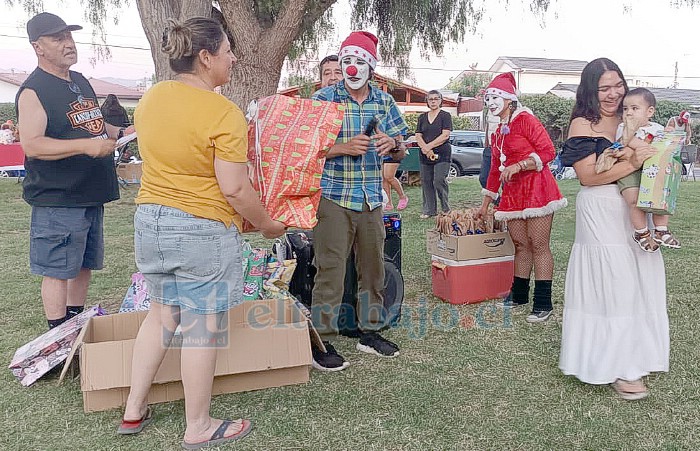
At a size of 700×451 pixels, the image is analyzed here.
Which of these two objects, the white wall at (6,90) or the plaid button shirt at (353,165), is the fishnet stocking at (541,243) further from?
the white wall at (6,90)

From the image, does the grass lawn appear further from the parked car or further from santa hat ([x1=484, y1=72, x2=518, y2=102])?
the parked car

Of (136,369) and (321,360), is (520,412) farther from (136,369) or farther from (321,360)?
(136,369)

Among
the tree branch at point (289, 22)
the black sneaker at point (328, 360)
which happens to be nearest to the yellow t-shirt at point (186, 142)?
the black sneaker at point (328, 360)

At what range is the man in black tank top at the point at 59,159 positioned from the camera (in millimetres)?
3018

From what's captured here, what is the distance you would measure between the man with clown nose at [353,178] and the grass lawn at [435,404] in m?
0.42

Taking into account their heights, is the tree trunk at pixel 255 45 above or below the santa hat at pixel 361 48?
above

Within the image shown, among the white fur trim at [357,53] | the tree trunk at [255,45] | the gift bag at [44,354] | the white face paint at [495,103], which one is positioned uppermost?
the tree trunk at [255,45]

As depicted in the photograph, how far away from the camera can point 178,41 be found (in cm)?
214

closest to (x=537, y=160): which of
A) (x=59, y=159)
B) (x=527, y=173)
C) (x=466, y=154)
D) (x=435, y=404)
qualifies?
(x=527, y=173)

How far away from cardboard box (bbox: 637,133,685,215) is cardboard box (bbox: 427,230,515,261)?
170 cm

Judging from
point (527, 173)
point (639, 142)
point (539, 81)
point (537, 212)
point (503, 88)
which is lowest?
point (537, 212)

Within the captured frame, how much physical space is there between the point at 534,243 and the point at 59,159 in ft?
9.90

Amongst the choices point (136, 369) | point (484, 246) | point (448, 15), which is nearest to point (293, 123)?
point (136, 369)

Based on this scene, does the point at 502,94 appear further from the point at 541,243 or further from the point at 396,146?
the point at 396,146
